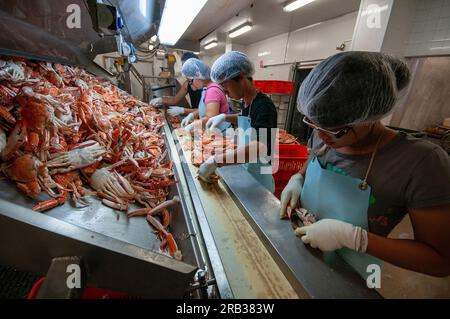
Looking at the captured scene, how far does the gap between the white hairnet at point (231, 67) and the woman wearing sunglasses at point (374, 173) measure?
3.57ft

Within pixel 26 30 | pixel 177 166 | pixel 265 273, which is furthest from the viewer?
pixel 177 166

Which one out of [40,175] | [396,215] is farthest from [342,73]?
[40,175]

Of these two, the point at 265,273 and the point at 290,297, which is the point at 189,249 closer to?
the point at 265,273

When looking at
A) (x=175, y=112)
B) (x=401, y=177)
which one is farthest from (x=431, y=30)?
(x=175, y=112)

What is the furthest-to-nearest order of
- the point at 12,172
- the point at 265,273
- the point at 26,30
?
the point at 26,30 < the point at 12,172 < the point at 265,273

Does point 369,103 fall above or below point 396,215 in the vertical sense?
above

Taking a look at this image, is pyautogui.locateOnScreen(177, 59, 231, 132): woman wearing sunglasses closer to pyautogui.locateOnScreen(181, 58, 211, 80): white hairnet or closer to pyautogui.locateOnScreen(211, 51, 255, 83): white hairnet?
pyautogui.locateOnScreen(181, 58, 211, 80): white hairnet

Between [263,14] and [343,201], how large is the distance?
250 inches

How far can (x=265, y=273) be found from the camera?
0.87 metres

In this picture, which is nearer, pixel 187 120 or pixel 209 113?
pixel 209 113

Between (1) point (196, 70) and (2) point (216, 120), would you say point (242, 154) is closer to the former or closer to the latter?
(2) point (216, 120)

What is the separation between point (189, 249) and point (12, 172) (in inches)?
39.8

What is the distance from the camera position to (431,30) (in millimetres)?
3102

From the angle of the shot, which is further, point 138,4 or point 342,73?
point 138,4
